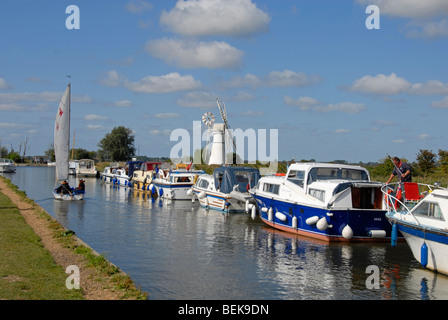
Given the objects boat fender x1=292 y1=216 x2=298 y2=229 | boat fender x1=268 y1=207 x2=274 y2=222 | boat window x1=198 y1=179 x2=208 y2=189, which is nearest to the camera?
boat fender x1=292 y1=216 x2=298 y2=229

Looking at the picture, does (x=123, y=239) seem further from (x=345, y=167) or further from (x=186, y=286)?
(x=345, y=167)

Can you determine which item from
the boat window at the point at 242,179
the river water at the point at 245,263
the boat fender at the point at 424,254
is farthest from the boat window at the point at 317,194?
the boat window at the point at 242,179

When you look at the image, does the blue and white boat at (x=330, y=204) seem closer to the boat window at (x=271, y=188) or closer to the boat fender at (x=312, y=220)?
the boat fender at (x=312, y=220)

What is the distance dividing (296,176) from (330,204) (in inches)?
196

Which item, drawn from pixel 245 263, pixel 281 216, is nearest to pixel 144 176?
pixel 281 216

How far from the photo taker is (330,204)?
22.3m

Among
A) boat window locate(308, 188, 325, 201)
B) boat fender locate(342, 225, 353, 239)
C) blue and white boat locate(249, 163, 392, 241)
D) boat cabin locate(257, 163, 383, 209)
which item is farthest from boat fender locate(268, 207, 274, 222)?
boat fender locate(342, 225, 353, 239)

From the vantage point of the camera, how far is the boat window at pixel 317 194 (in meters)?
23.6

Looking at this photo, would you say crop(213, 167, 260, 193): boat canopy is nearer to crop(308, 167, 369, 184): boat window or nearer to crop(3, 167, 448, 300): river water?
crop(3, 167, 448, 300): river water

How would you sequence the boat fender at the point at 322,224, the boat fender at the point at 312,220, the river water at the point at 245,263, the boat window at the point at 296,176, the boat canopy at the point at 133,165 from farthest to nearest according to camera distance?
the boat canopy at the point at 133,165
the boat window at the point at 296,176
the boat fender at the point at 312,220
the boat fender at the point at 322,224
the river water at the point at 245,263

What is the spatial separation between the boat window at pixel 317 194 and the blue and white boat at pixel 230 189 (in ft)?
30.8

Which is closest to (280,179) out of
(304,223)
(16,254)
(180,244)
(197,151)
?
(304,223)

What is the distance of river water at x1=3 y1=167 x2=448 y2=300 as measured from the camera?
15008mm
